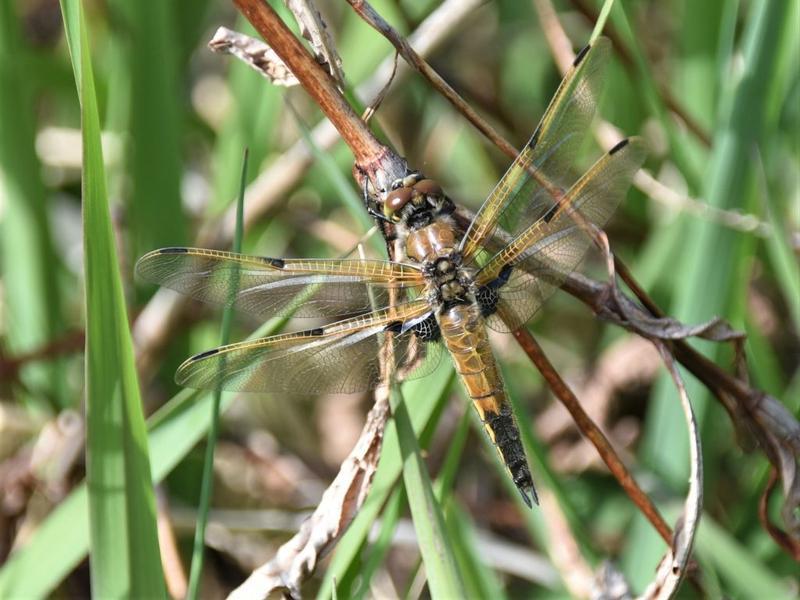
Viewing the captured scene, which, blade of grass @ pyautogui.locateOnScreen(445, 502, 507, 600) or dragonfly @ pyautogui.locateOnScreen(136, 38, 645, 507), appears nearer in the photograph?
dragonfly @ pyautogui.locateOnScreen(136, 38, 645, 507)

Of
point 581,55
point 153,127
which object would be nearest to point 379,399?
point 581,55

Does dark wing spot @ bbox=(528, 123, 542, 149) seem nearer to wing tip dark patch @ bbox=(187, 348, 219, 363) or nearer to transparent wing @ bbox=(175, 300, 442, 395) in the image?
transparent wing @ bbox=(175, 300, 442, 395)

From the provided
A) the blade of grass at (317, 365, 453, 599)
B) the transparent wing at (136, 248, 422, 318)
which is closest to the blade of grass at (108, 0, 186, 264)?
the transparent wing at (136, 248, 422, 318)

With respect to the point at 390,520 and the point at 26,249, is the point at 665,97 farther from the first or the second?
the point at 26,249

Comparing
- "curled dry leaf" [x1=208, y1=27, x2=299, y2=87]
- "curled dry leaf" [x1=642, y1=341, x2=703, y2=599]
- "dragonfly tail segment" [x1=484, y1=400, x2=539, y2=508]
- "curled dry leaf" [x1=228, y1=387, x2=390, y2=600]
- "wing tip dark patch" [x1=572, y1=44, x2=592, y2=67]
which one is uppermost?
"curled dry leaf" [x1=208, y1=27, x2=299, y2=87]

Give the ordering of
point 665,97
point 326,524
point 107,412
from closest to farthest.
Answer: point 107,412 → point 326,524 → point 665,97
